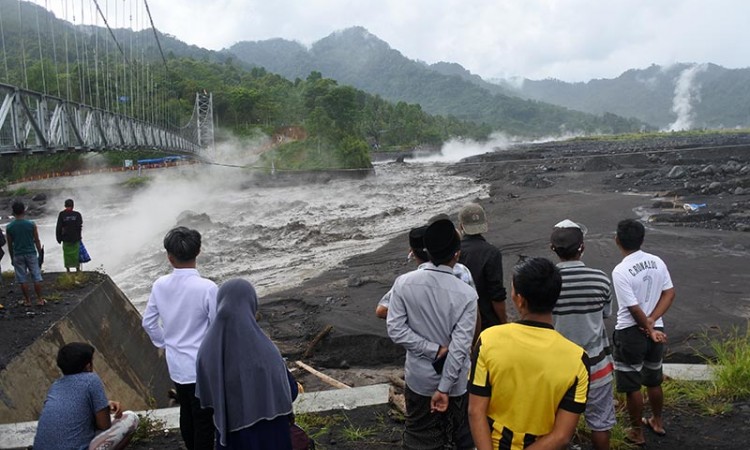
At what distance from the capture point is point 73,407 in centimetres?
331

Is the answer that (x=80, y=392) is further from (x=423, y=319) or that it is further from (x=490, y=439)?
(x=490, y=439)

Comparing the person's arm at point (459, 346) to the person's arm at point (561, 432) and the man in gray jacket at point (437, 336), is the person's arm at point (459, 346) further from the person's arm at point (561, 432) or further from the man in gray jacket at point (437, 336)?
the person's arm at point (561, 432)

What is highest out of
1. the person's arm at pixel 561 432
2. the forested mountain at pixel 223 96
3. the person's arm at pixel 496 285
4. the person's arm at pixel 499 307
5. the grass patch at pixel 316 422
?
the forested mountain at pixel 223 96

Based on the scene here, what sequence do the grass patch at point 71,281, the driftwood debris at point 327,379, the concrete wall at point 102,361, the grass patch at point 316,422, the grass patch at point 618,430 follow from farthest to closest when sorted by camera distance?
the grass patch at point 71,281 < the driftwood debris at point 327,379 < the concrete wall at point 102,361 < the grass patch at point 316,422 < the grass patch at point 618,430

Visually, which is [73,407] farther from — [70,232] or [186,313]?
[70,232]

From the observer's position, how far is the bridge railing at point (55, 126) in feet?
34.8

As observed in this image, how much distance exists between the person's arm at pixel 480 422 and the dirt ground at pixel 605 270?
2045 mm

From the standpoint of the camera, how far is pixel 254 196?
37.5 m

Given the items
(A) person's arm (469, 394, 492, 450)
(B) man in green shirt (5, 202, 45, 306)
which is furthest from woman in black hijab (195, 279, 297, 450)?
(B) man in green shirt (5, 202, 45, 306)

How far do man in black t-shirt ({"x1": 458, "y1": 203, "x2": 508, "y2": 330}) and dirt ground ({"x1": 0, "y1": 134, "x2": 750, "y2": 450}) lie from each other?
1.38 meters

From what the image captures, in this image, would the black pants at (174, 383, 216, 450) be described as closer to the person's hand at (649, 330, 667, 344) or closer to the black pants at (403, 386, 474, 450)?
the black pants at (403, 386, 474, 450)

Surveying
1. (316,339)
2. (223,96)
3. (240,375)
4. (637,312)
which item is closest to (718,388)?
(637,312)

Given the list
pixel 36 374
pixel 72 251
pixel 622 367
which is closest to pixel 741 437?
pixel 622 367

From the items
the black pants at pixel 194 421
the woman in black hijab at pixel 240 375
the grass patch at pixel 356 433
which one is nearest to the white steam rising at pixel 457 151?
Result: the grass patch at pixel 356 433
